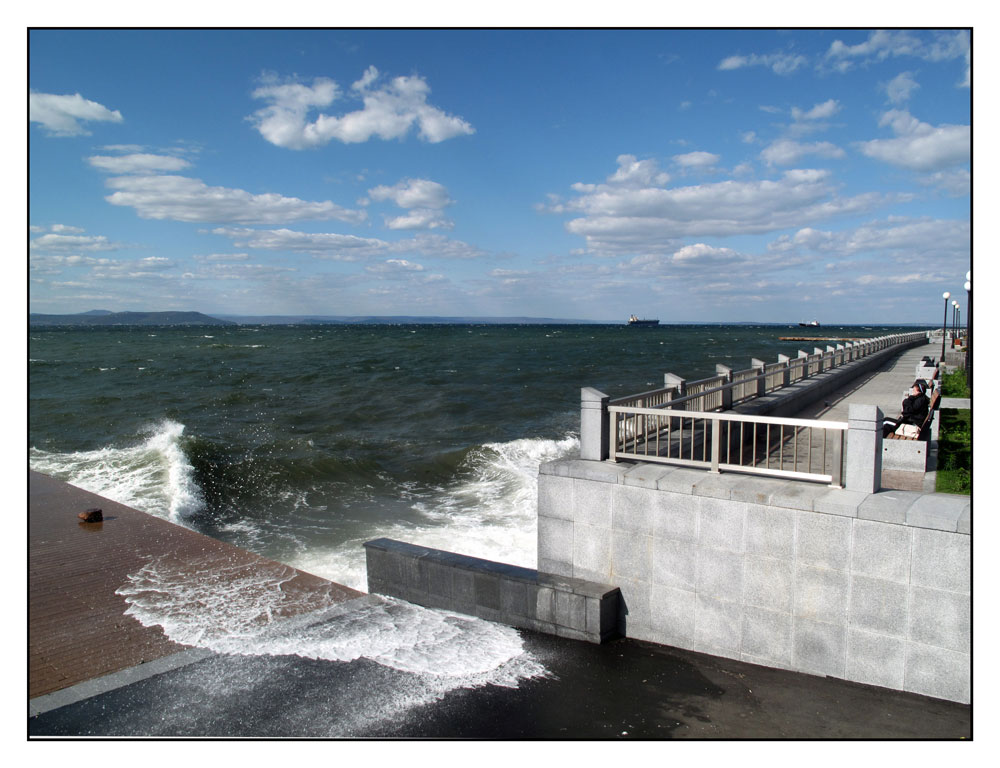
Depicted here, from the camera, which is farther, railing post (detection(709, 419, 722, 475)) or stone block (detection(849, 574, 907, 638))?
railing post (detection(709, 419, 722, 475))

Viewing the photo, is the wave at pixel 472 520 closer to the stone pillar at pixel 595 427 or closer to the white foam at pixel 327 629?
the white foam at pixel 327 629

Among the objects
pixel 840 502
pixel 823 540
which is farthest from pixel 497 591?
pixel 840 502

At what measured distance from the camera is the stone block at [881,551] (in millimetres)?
5832

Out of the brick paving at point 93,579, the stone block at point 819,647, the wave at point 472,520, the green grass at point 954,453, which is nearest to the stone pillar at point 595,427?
the stone block at point 819,647

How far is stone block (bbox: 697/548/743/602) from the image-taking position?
6.76m

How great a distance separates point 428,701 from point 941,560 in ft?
14.9

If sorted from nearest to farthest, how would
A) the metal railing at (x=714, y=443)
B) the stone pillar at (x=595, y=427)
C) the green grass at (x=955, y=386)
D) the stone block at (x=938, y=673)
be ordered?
the stone block at (x=938, y=673)
the metal railing at (x=714, y=443)
the stone pillar at (x=595, y=427)
the green grass at (x=955, y=386)

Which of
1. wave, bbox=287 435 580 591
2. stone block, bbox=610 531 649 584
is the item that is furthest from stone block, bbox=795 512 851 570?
wave, bbox=287 435 580 591

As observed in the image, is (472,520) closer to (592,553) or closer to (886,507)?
(592,553)

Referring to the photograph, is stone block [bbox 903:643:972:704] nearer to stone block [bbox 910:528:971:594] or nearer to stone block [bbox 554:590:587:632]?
stone block [bbox 910:528:971:594]

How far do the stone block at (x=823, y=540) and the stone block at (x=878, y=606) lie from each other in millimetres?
222

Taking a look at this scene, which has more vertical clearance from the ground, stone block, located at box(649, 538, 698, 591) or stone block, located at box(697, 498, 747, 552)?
stone block, located at box(697, 498, 747, 552)

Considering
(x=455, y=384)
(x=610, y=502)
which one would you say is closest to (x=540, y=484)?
(x=610, y=502)

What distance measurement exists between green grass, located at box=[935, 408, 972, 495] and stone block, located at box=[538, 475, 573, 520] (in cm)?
418
